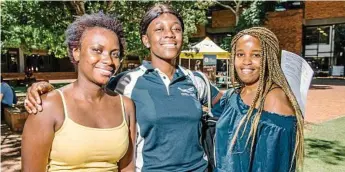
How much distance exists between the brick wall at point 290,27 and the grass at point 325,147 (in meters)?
18.2

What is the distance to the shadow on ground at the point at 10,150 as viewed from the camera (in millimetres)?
5570

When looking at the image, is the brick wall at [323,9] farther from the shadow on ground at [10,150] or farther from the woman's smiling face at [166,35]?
the woman's smiling face at [166,35]

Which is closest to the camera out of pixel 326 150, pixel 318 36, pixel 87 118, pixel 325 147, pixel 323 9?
pixel 87 118

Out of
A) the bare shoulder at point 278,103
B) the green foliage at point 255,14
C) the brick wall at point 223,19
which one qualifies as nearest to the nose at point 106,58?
the bare shoulder at point 278,103

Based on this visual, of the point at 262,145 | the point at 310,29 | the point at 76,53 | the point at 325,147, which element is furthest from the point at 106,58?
the point at 310,29

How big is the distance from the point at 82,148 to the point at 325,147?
630cm

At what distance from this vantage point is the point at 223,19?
29.6 metres

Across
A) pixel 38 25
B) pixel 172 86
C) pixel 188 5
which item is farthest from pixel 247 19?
pixel 172 86

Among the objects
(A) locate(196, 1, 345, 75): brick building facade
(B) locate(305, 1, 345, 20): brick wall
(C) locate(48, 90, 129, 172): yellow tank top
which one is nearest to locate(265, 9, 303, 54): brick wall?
(A) locate(196, 1, 345, 75): brick building facade

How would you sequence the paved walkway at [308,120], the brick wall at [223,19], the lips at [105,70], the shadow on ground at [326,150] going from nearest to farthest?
the lips at [105,70] < the paved walkway at [308,120] < the shadow on ground at [326,150] < the brick wall at [223,19]

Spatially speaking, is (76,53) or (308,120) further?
(308,120)

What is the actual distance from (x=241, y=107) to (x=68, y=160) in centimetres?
110

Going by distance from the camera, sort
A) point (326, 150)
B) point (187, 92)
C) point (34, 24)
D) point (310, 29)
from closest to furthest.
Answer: point (187, 92), point (326, 150), point (34, 24), point (310, 29)

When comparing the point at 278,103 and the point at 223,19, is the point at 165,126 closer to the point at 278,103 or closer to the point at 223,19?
the point at 278,103
